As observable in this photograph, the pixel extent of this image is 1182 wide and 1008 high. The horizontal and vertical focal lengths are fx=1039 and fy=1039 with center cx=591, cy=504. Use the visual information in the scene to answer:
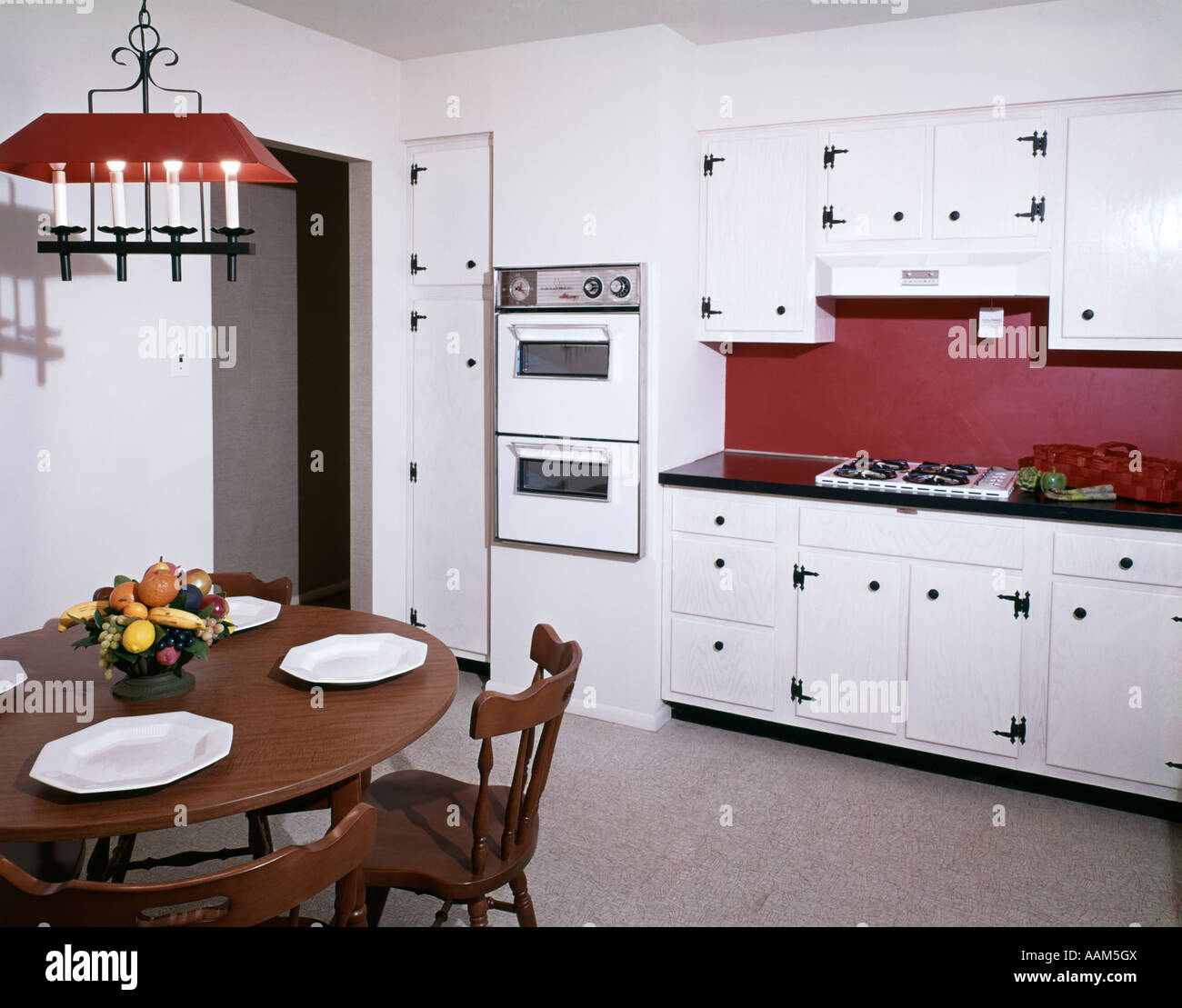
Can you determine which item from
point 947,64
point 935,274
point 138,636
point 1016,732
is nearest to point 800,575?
point 1016,732

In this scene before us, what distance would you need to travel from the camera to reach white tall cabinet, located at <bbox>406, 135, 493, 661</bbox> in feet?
14.5

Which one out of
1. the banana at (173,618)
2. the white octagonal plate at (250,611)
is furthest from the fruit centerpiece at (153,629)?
the white octagonal plate at (250,611)

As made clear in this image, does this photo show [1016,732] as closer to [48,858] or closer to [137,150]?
[48,858]

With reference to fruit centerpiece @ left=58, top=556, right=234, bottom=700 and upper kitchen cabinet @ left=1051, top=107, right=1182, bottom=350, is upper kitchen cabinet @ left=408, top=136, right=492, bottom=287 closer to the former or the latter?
upper kitchen cabinet @ left=1051, top=107, right=1182, bottom=350

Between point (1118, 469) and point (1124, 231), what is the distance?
31.4 inches

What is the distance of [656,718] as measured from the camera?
13.5ft

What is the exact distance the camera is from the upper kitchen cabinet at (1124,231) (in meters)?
3.40

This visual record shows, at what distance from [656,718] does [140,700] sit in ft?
7.65

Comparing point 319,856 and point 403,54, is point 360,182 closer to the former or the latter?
point 403,54

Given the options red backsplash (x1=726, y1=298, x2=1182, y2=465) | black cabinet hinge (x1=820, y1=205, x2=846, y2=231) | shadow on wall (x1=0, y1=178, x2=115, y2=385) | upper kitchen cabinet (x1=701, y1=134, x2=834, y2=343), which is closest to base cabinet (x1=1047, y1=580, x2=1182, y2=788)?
red backsplash (x1=726, y1=298, x2=1182, y2=465)

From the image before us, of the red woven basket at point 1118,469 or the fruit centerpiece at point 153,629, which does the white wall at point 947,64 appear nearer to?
the red woven basket at point 1118,469
